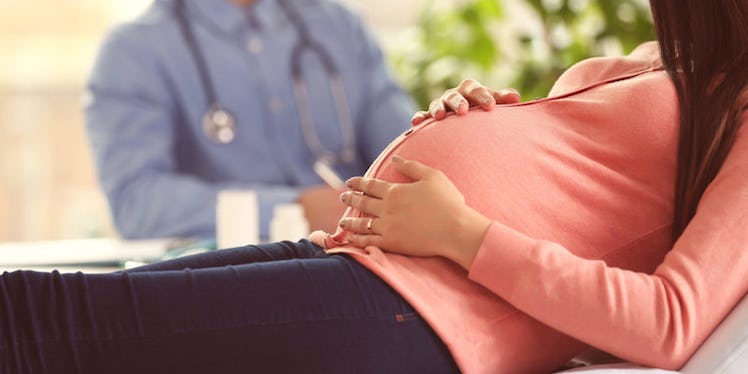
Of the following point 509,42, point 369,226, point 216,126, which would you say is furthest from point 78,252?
point 509,42

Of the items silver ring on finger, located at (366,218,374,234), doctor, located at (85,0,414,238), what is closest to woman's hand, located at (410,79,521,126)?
silver ring on finger, located at (366,218,374,234)

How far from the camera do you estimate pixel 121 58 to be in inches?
107

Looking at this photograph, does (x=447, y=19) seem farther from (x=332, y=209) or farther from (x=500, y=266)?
(x=500, y=266)

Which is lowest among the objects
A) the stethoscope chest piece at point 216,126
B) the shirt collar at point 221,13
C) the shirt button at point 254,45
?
the stethoscope chest piece at point 216,126

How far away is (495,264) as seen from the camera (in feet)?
3.74

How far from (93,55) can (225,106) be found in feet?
4.95

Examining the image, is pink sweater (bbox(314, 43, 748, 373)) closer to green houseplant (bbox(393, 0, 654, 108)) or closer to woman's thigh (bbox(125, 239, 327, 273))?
woman's thigh (bbox(125, 239, 327, 273))

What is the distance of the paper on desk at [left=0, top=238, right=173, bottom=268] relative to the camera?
194cm

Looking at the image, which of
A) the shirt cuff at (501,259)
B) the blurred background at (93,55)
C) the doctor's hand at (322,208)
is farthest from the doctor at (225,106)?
the shirt cuff at (501,259)

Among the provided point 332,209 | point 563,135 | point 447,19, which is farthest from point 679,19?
point 447,19

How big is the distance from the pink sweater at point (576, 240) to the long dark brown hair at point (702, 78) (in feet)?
0.06

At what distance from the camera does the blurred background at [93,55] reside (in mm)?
3379

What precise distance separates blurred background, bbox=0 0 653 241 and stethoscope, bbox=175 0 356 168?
2.18ft

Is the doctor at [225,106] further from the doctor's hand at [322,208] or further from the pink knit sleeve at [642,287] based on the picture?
the pink knit sleeve at [642,287]
